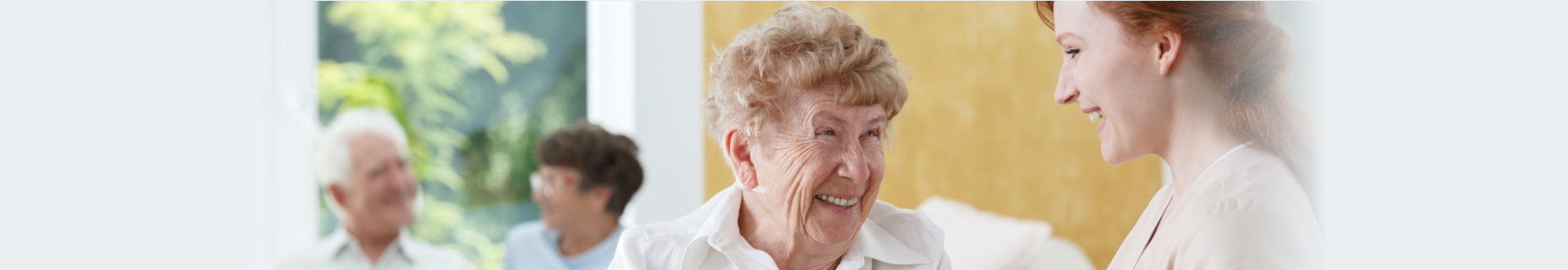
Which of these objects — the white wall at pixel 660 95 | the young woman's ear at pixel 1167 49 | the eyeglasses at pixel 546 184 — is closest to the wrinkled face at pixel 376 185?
the eyeglasses at pixel 546 184

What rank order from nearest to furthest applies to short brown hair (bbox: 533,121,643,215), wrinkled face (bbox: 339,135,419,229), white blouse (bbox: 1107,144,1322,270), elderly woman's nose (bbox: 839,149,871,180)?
1. white blouse (bbox: 1107,144,1322,270)
2. elderly woman's nose (bbox: 839,149,871,180)
3. wrinkled face (bbox: 339,135,419,229)
4. short brown hair (bbox: 533,121,643,215)

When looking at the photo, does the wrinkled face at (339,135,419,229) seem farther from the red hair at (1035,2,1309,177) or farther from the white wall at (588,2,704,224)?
the red hair at (1035,2,1309,177)

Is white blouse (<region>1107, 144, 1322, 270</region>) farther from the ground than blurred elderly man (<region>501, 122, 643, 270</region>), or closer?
farther from the ground

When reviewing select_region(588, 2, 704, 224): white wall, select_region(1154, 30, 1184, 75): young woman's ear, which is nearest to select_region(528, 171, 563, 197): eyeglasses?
select_region(588, 2, 704, 224): white wall

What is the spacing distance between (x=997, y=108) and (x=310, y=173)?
94.1 inches

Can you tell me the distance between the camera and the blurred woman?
965 mm

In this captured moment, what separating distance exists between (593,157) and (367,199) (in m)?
0.62

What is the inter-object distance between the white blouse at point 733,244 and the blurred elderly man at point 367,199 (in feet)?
4.85

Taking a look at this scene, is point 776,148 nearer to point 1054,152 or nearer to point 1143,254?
point 1143,254

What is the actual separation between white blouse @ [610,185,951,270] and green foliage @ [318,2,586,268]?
2806mm

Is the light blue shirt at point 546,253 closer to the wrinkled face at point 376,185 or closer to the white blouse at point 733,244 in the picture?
the wrinkled face at point 376,185

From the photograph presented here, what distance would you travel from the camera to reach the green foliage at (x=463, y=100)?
376 centimetres

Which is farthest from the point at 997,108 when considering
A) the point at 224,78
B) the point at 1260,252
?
the point at 224,78

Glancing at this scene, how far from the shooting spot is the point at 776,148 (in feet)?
4.15
